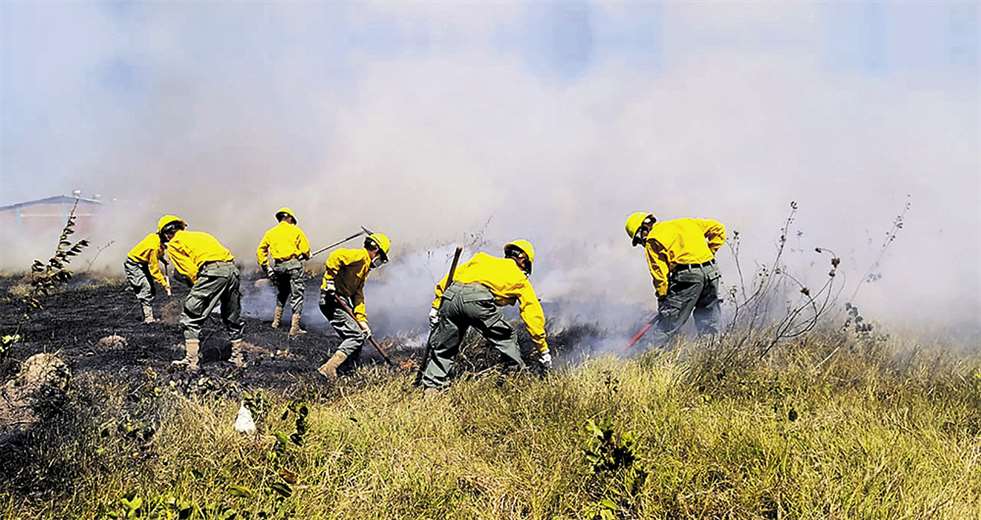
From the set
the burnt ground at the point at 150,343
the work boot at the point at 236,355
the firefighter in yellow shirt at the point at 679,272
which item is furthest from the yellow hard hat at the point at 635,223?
the work boot at the point at 236,355

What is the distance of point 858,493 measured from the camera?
3176 mm

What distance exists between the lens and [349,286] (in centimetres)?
725

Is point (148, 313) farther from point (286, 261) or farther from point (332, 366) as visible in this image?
point (332, 366)

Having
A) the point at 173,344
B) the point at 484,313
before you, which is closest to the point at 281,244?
the point at 173,344

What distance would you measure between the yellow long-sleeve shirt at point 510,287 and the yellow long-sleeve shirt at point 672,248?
1885mm

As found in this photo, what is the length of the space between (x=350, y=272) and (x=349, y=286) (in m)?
0.17

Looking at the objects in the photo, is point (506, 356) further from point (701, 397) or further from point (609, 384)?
point (701, 397)

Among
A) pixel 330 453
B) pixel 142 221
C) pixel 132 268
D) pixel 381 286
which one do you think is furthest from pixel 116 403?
pixel 142 221

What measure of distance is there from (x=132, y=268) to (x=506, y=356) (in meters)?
6.63

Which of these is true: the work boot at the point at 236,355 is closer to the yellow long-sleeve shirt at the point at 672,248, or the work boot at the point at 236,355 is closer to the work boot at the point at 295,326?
the work boot at the point at 295,326

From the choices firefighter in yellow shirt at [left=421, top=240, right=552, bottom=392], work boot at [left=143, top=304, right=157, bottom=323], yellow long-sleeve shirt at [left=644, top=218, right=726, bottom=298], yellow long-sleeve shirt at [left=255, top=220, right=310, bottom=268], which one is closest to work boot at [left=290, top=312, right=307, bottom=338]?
yellow long-sleeve shirt at [left=255, top=220, right=310, bottom=268]

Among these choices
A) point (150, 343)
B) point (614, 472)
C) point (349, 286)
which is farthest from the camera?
point (150, 343)

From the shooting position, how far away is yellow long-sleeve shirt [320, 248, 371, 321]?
702 centimetres

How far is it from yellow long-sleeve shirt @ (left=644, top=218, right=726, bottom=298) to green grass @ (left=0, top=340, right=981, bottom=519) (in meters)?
1.94
